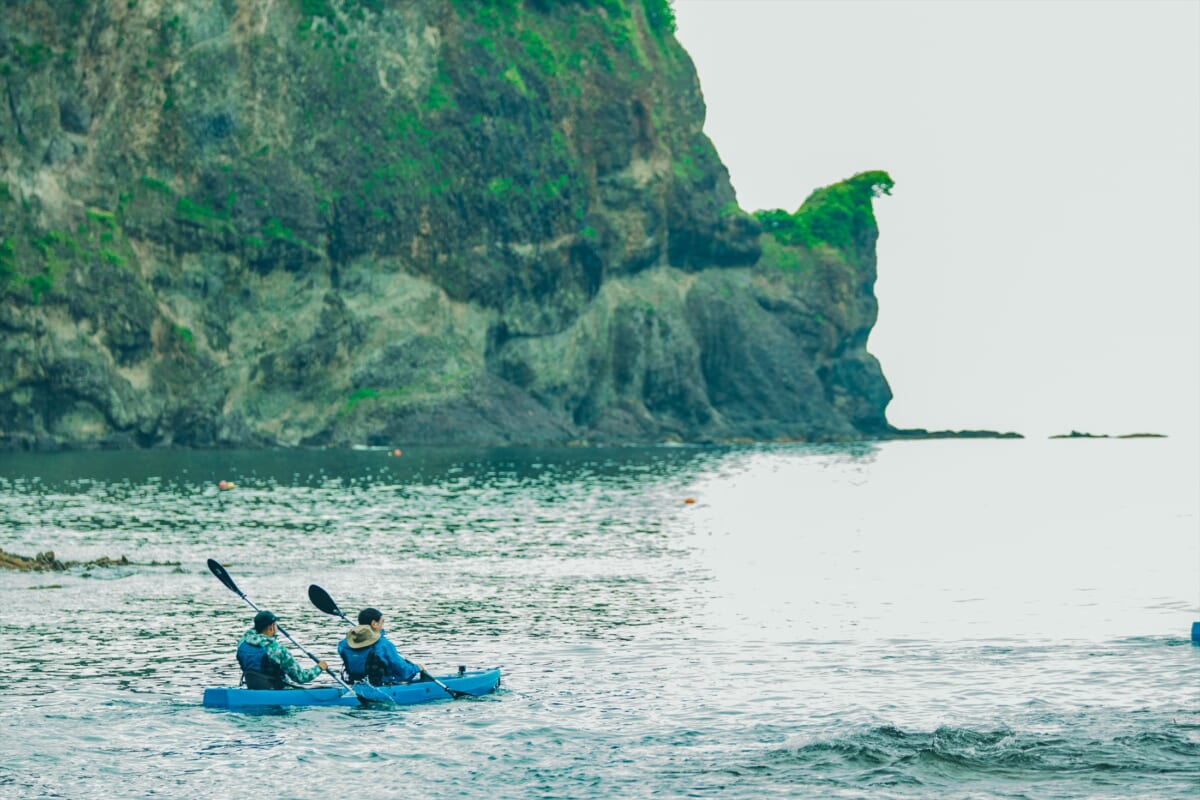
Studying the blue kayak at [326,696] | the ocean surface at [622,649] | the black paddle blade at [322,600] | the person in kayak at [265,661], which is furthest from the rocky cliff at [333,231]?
the blue kayak at [326,696]

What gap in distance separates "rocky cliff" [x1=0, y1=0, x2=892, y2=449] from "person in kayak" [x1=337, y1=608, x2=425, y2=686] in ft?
397

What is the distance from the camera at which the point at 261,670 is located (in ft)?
92.3

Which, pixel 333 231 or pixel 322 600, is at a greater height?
pixel 333 231

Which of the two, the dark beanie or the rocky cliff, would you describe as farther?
the rocky cliff

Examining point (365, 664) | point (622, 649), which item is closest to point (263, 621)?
point (365, 664)

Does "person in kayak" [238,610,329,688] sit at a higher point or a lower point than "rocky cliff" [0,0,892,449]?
lower

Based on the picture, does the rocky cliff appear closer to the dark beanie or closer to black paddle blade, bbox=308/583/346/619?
black paddle blade, bbox=308/583/346/619

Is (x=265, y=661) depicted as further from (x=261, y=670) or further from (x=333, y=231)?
(x=333, y=231)

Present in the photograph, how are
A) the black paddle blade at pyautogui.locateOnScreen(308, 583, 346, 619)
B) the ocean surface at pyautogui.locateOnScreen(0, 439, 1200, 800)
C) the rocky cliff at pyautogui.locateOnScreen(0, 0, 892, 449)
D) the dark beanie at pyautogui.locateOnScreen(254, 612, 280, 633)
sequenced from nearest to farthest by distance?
the ocean surface at pyautogui.locateOnScreen(0, 439, 1200, 800)
the dark beanie at pyautogui.locateOnScreen(254, 612, 280, 633)
the black paddle blade at pyautogui.locateOnScreen(308, 583, 346, 619)
the rocky cliff at pyautogui.locateOnScreen(0, 0, 892, 449)

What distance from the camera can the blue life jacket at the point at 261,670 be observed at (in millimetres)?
28109

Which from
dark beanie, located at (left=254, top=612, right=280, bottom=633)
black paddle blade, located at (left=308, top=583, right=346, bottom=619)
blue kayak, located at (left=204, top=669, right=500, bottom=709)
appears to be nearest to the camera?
blue kayak, located at (left=204, top=669, right=500, bottom=709)

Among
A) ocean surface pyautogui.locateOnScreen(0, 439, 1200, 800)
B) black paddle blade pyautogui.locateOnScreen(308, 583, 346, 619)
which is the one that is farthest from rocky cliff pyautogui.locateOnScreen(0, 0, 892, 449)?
black paddle blade pyautogui.locateOnScreen(308, 583, 346, 619)

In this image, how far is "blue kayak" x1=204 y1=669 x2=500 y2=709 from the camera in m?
27.9

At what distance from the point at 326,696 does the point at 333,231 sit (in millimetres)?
142859
